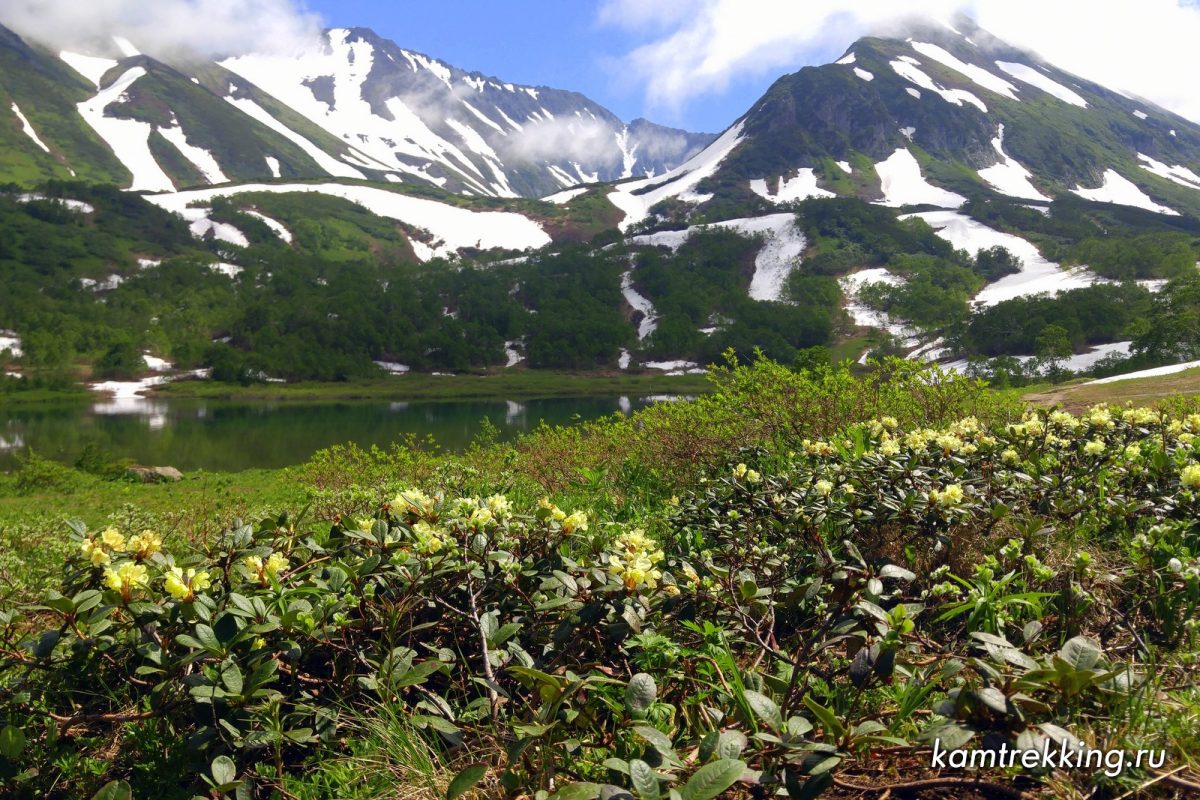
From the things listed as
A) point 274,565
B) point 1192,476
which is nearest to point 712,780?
A: point 274,565

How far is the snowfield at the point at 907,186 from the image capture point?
151m

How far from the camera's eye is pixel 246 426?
Answer: 48.6m

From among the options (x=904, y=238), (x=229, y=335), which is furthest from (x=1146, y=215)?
(x=229, y=335)

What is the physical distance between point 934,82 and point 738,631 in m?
217

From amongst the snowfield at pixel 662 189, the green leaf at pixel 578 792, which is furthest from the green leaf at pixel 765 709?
the snowfield at pixel 662 189

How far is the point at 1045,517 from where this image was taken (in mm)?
3631

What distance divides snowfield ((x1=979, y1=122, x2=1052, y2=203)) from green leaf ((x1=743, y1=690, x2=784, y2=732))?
18140cm

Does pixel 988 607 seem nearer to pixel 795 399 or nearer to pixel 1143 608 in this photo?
pixel 1143 608

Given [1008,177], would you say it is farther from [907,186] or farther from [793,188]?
[793,188]

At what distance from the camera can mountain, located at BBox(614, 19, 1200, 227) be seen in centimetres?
16050

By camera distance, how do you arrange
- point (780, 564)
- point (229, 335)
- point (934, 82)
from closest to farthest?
point (780, 564) < point (229, 335) < point (934, 82)

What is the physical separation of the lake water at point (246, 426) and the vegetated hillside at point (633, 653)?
19.8 m

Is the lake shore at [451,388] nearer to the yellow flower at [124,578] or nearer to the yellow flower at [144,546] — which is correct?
the yellow flower at [144,546]

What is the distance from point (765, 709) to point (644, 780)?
0.39 meters
